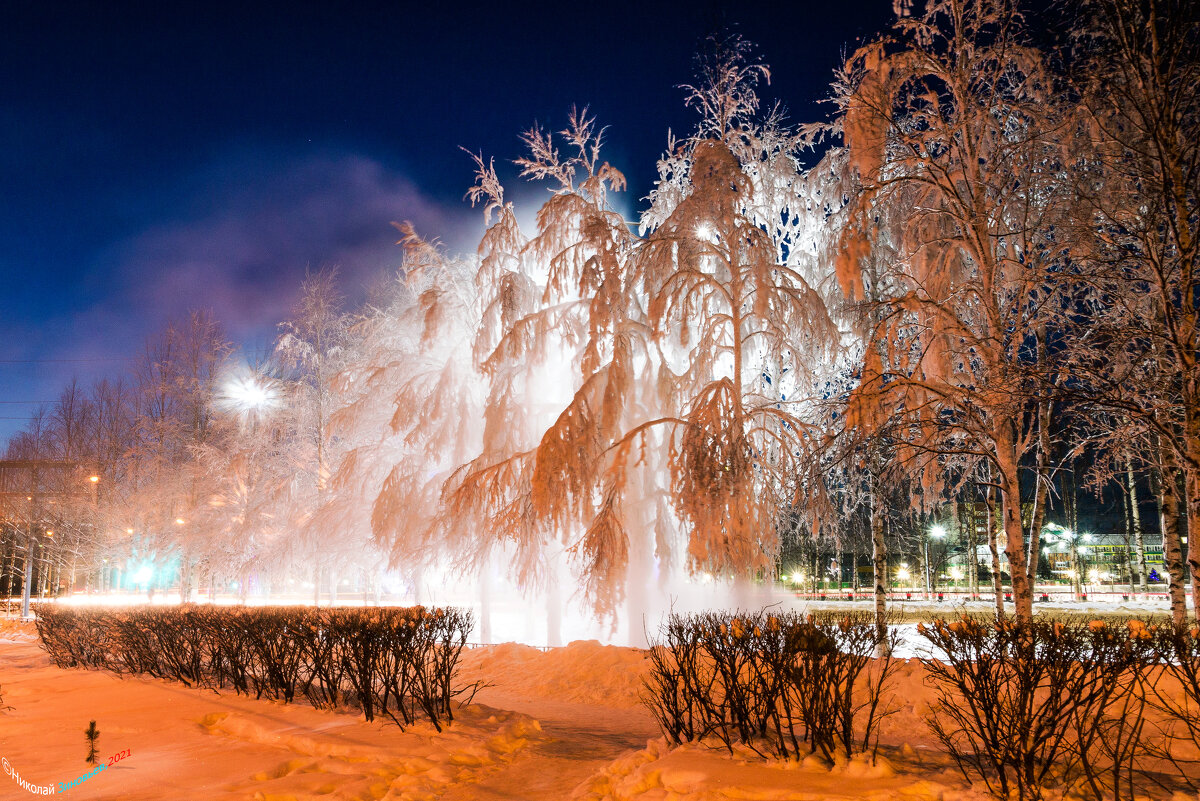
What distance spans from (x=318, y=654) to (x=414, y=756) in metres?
2.37

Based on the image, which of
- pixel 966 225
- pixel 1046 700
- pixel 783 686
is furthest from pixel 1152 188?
pixel 783 686

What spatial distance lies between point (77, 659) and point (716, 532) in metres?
11.6

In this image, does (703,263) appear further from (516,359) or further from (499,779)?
(499,779)

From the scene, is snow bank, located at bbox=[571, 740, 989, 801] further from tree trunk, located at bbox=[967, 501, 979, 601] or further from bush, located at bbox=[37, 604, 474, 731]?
tree trunk, located at bbox=[967, 501, 979, 601]

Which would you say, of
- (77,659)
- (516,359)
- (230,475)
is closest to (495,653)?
(516,359)

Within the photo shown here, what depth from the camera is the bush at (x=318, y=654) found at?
666 cm

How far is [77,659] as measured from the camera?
12250mm

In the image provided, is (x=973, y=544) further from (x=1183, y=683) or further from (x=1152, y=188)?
(x=1183, y=683)

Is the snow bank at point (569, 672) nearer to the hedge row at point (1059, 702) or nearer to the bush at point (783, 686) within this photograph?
the bush at point (783, 686)

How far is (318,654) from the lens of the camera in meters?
7.30

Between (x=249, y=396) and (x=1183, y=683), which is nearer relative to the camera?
(x=1183, y=683)

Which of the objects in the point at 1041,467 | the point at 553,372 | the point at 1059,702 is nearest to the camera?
the point at 1059,702

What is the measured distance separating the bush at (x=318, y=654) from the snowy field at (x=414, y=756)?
0.95ft

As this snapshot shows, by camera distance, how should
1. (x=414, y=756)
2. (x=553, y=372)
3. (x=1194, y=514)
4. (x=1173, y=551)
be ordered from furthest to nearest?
1. (x=553, y=372)
2. (x=1173, y=551)
3. (x=1194, y=514)
4. (x=414, y=756)
